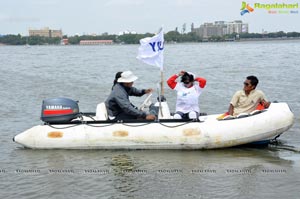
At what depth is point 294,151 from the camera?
35.0 feet

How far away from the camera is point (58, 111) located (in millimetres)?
10547

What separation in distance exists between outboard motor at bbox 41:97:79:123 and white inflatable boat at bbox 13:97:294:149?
2 cm

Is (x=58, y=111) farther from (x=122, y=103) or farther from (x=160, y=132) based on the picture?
(x=160, y=132)

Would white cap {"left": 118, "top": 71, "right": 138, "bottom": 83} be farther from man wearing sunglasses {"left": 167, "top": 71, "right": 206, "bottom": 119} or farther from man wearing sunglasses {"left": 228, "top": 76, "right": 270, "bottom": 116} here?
man wearing sunglasses {"left": 228, "top": 76, "right": 270, "bottom": 116}

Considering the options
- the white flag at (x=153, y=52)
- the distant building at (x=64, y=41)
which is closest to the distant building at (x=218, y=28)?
the distant building at (x=64, y=41)

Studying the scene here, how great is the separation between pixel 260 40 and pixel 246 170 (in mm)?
139259

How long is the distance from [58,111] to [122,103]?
48.2 inches

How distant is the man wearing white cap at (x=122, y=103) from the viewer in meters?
10.4

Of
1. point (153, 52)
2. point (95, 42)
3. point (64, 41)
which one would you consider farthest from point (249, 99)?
point (95, 42)

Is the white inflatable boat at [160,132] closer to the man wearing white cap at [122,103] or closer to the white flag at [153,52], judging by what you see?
the man wearing white cap at [122,103]

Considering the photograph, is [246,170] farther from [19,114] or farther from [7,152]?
[19,114]

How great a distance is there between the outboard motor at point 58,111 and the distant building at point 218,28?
440ft

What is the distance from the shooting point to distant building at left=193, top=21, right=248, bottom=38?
14609 centimetres

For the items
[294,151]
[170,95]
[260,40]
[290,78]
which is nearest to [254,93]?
[294,151]
